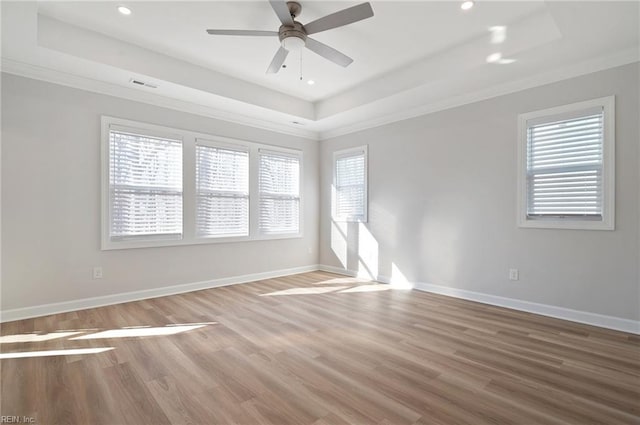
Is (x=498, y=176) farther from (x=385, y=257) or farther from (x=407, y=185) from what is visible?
(x=385, y=257)

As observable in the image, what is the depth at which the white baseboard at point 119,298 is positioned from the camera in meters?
3.37

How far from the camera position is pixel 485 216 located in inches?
159

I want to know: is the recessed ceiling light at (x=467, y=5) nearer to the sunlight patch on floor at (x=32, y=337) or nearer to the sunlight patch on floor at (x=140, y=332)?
the sunlight patch on floor at (x=140, y=332)

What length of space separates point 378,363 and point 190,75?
4.02 metres

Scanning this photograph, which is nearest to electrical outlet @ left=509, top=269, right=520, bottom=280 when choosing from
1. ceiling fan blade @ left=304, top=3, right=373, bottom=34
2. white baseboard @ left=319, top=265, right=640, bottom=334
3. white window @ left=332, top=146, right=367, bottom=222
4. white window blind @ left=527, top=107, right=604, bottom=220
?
white baseboard @ left=319, top=265, right=640, bottom=334

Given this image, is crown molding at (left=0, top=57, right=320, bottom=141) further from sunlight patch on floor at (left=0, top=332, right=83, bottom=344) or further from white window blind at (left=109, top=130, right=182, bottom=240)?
sunlight patch on floor at (left=0, top=332, right=83, bottom=344)

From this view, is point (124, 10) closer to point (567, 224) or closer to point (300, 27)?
point (300, 27)

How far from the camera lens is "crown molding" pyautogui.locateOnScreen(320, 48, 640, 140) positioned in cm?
312

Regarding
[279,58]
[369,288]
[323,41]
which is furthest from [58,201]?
[369,288]

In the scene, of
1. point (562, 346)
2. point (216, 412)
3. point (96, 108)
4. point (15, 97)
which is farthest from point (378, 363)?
point (15, 97)

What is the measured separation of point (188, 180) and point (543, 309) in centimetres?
498

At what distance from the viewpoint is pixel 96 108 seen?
3.83 metres

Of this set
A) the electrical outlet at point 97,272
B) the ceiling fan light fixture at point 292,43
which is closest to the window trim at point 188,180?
the electrical outlet at point 97,272

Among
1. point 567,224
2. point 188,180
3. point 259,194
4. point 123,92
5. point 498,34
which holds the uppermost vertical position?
point 498,34
